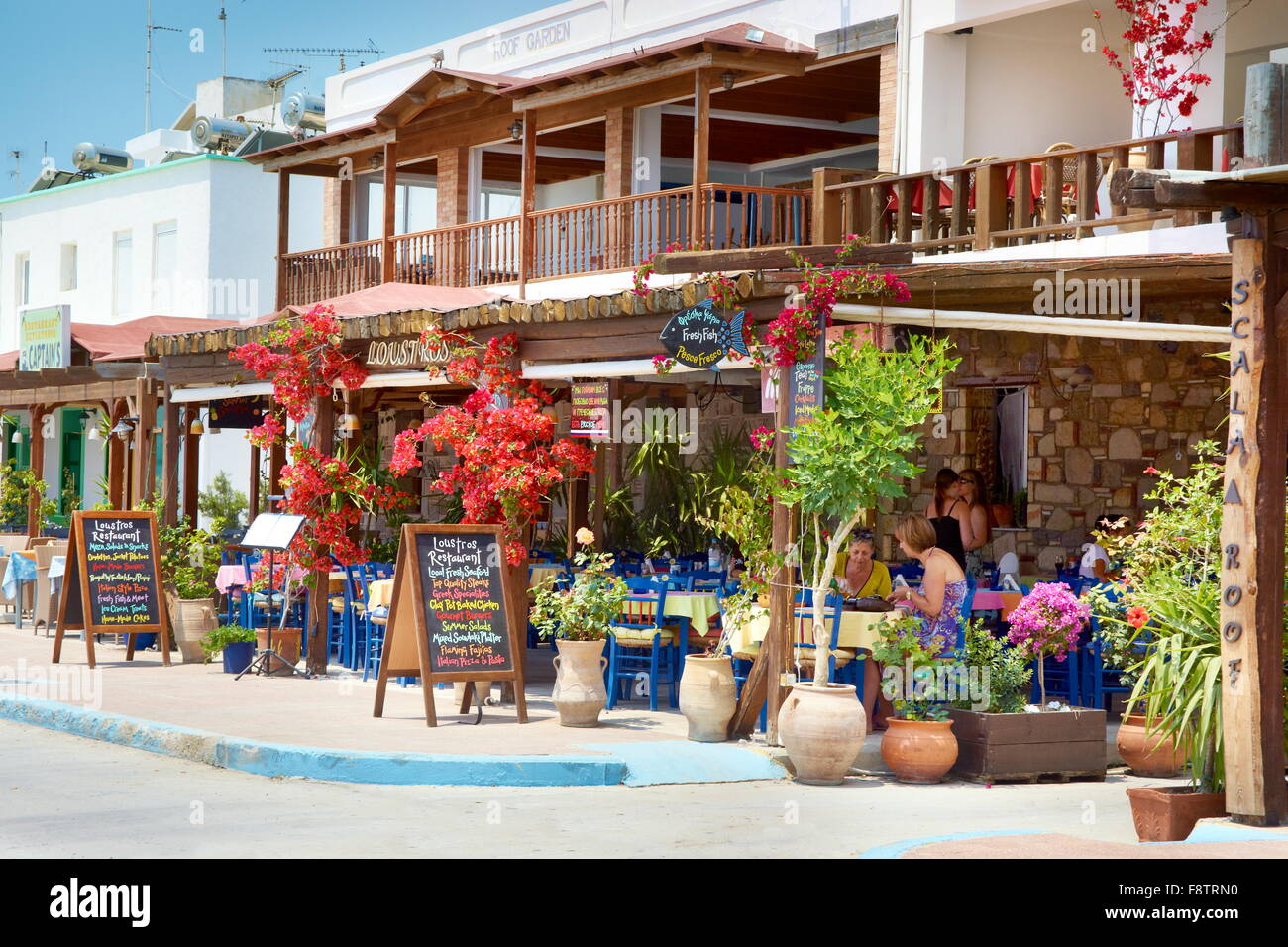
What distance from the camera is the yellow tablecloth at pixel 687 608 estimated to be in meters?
11.6

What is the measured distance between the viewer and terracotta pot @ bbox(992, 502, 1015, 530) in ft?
50.7

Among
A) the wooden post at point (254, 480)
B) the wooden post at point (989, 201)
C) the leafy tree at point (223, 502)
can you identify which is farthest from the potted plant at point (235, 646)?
the leafy tree at point (223, 502)

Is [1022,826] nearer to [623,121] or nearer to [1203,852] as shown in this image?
[1203,852]

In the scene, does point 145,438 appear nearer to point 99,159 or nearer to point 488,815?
Result: point 488,815

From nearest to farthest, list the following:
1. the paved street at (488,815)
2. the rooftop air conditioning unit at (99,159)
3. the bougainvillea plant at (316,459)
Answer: the paved street at (488,815) < the bougainvillea plant at (316,459) < the rooftop air conditioning unit at (99,159)

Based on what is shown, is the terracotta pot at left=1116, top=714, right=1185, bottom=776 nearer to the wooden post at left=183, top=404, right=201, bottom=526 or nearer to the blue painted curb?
the blue painted curb

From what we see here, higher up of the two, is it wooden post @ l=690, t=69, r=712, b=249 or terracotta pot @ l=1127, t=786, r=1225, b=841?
wooden post @ l=690, t=69, r=712, b=249

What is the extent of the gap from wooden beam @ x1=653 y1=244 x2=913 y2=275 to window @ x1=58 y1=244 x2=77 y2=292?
25111 mm

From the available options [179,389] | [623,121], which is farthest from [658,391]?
[179,389]

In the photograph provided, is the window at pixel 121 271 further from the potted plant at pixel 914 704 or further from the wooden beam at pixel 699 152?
the potted plant at pixel 914 704

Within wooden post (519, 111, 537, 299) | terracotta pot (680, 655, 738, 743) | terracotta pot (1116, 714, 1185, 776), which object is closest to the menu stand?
terracotta pot (680, 655, 738, 743)

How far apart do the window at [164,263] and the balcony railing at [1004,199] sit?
17.2 meters

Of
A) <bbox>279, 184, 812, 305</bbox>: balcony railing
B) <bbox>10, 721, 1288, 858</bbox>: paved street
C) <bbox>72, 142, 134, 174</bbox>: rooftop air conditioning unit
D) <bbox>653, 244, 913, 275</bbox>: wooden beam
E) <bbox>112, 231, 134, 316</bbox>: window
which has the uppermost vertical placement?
<bbox>72, 142, 134, 174</bbox>: rooftop air conditioning unit
